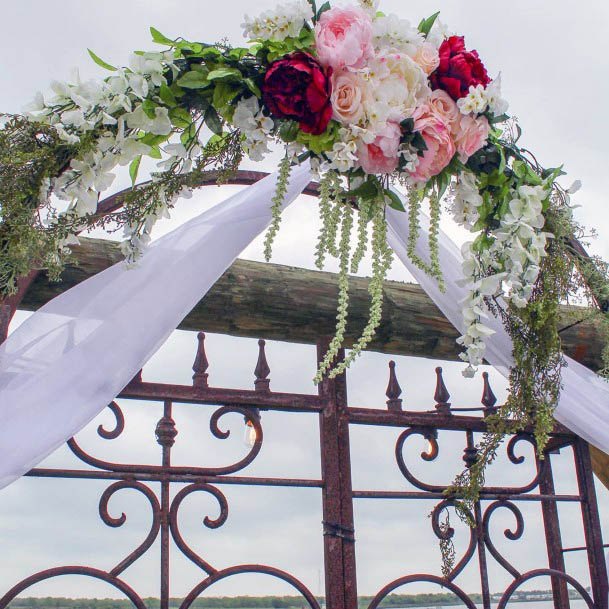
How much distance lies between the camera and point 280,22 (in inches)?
66.6

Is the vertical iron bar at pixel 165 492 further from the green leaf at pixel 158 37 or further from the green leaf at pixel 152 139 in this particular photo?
the green leaf at pixel 158 37

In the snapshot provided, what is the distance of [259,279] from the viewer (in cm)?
251

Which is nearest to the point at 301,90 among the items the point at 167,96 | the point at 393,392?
the point at 167,96

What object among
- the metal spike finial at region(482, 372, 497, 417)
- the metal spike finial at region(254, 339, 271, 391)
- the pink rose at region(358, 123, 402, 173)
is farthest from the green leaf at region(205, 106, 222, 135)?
the metal spike finial at region(482, 372, 497, 417)

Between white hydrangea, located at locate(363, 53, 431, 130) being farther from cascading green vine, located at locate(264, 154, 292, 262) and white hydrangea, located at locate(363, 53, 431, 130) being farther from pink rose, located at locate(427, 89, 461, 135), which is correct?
cascading green vine, located at locate(264, 154, 292, 262)

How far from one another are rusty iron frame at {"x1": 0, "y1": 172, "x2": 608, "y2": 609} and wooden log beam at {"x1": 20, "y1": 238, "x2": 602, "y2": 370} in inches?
3.1

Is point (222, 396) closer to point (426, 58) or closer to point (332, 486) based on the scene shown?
point (332, 486)

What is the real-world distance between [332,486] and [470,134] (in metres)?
1.23

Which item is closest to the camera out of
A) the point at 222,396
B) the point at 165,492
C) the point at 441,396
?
the point at 165,492

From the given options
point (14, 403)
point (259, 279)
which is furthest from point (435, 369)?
point (14, 403)

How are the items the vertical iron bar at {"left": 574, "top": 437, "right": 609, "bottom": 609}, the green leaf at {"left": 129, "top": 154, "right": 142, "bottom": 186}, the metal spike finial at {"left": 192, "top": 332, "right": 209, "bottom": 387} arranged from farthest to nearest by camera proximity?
1. the vertical iron bar at {"left": 574, "top": 437, "right": 609, "bottom": 609}
2. the metal spike finial at {"left": 192, "top": 332, "right": 209, "bottom": 387}
3. the green leaf at {"left": 129, "top": 154, "right": 142, "bottom": 186}

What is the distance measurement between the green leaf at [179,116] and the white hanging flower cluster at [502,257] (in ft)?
2.40

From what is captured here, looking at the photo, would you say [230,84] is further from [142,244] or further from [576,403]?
[576,403]

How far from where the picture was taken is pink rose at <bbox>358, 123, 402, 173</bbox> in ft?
5.54
